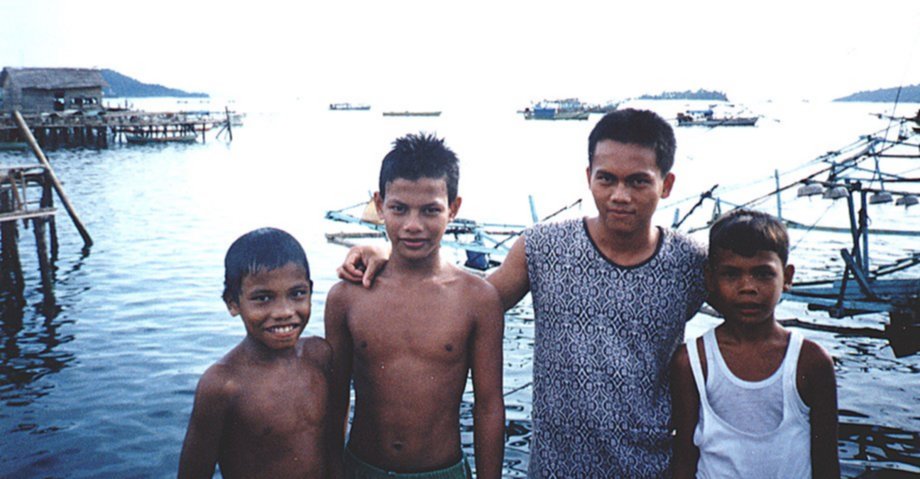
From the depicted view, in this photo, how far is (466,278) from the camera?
281 cm

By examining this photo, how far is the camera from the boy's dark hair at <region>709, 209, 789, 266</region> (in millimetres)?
2584

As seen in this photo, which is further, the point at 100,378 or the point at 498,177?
the point at 498,177

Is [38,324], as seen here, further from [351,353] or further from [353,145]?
[353,145]

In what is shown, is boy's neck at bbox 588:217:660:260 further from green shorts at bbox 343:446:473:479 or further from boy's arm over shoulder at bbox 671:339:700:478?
green shorts at bbox 343:446:473:479

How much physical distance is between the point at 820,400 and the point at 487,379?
130cm

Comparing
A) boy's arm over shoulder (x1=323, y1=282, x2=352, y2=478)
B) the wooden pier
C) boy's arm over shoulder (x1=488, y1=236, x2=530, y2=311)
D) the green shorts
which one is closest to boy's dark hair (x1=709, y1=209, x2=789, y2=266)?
Result: boy's arm over shoulder (x1=488, y1=236, x2=530, y2=311)

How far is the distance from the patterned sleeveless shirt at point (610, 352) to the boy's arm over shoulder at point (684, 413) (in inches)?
1.5

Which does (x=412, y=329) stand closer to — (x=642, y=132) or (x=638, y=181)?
(x=638, y=181)

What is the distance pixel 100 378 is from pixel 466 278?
35.1ft

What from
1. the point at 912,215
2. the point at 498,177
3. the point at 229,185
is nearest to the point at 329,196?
the point at 229,185

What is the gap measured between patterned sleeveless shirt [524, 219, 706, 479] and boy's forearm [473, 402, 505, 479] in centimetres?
19

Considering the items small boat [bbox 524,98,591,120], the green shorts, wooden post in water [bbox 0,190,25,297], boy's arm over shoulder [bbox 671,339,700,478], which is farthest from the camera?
small boat [bbox 524,98,591,120]

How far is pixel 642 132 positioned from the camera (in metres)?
2.62

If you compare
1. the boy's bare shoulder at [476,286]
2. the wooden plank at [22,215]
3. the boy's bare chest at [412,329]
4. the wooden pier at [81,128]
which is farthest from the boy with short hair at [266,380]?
Answer: the wooden pier at [81,128]
